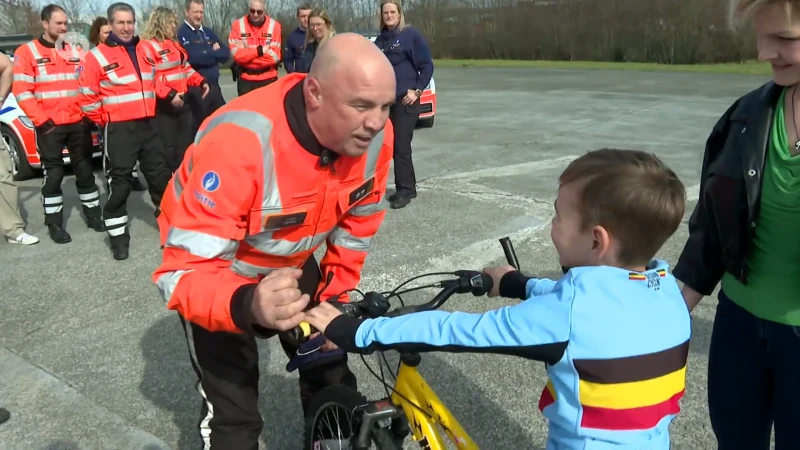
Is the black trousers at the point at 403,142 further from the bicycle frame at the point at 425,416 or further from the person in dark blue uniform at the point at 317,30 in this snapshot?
the bicycle frame at the point at 425,416

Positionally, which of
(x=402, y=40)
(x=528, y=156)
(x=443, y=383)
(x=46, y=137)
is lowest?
(x=443, y=383)

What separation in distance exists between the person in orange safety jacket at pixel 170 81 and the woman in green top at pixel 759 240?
18.8 feet

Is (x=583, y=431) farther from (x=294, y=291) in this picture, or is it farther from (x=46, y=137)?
(x=46, y=137)

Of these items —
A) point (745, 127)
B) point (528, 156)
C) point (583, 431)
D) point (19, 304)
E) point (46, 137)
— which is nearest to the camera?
point (583, 431)

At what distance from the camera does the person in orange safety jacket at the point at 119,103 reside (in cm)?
606

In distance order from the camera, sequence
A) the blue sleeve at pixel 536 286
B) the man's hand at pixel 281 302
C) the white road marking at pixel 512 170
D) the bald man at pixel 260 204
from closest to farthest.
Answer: the man's hand at pixel 281 302 < the bald man at pixel 260 204 < the blue sleeve at pixel 536 286 < the white road marking at pixel 512 170

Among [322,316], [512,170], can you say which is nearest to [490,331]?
[322,316]

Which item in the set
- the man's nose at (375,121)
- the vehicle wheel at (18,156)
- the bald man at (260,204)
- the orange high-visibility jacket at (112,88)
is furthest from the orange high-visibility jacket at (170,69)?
the man's nose at (375,121)

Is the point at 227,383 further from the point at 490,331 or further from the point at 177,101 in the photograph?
the point at 177,101

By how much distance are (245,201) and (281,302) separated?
0.50 meters

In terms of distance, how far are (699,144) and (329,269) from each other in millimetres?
8173

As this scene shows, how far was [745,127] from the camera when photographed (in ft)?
6.91

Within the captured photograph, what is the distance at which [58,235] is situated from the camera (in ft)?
21.6

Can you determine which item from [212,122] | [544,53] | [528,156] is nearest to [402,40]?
[528,156]
